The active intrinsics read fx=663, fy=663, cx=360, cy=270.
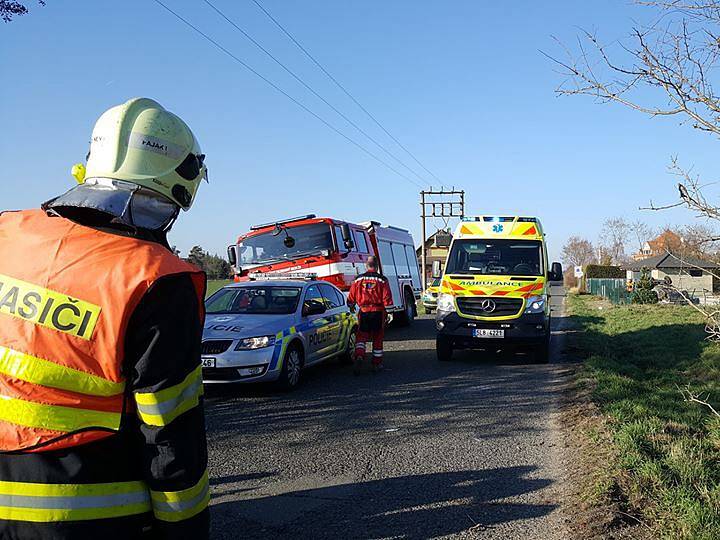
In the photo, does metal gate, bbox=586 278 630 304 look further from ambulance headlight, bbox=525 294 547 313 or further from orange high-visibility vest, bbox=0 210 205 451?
orange high-visibility vest, bbox=0 210 205 451

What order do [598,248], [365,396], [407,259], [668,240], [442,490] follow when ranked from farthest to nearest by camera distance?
A: [598,248] < [407,259] < [365,396] < [442,490] < [668,240]

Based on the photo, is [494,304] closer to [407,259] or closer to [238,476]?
[238,476]

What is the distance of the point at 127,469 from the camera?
1820mm

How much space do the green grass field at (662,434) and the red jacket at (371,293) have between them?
3367mm

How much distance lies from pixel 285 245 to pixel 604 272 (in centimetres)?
5579

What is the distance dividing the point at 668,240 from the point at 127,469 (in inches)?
124

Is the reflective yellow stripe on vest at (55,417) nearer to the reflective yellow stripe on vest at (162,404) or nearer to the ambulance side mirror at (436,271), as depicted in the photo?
the reflective yellow stripe on vest at (162,404)

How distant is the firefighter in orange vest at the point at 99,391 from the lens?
175 centimetres

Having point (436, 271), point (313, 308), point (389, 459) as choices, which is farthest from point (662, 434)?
point (436, 271)

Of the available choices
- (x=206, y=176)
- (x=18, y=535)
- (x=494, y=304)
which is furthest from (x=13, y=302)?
(x=494, y=304)

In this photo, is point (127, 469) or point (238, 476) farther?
point (238, 476)

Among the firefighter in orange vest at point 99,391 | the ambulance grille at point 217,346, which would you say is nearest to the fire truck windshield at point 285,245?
the ambulance grille at point 217,346

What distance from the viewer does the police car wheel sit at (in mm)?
8992

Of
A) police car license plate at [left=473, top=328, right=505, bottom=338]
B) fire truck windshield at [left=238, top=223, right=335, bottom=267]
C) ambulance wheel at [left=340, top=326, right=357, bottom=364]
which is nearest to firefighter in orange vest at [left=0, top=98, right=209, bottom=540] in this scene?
ambulance wheel at [left=340, top=326, right=357, bottom=364]
